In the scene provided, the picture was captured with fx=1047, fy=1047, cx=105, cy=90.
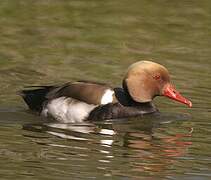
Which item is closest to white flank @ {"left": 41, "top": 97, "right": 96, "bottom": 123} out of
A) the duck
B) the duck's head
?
the duck

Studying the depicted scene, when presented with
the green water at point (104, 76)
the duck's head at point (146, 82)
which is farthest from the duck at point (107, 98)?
the green water at point (104, 76)

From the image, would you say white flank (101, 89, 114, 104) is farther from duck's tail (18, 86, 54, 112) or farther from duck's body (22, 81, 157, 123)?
duck's tail (18, 86, 54, 112)

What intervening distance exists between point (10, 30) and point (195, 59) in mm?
3450

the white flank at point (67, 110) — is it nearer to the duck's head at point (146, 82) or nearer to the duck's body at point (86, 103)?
the duck's body at point (86, 103)

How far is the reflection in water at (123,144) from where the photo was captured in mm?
9461

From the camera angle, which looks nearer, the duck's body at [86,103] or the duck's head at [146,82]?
the duck's body at [86,103]

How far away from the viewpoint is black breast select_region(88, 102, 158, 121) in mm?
11688

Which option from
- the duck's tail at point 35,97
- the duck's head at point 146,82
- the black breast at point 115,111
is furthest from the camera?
the duck's tail at point 35,97

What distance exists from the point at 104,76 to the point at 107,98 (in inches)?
94.5

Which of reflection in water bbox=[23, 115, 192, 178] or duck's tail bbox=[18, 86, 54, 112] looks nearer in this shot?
reflection in water bbox=[23, 115, 192, 178]

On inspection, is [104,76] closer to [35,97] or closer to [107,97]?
[35,97]

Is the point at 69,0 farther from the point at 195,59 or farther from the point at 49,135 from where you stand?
the point at 49,135

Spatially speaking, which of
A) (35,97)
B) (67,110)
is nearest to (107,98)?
(67,110)

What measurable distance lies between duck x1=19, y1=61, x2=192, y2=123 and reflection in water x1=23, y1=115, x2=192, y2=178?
14 cm
